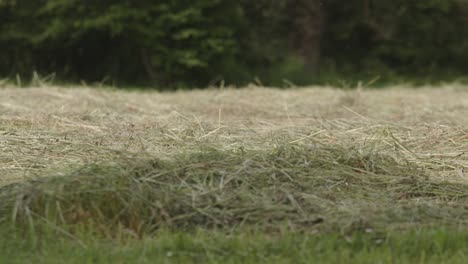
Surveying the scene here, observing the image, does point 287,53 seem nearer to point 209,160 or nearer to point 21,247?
point 209,160

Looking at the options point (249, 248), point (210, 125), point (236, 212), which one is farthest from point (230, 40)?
point (249, 248)

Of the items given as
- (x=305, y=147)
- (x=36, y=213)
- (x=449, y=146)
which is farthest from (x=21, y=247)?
(x=449, y=146)

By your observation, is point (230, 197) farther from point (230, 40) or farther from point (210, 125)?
point (230, 40)

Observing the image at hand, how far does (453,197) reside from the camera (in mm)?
5094

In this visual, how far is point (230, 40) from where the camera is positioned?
15781 millimetres

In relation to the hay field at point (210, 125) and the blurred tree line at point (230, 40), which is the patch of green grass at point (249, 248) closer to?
the hay field at point (210, 125)

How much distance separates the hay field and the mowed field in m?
0.03

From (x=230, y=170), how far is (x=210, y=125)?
227 cm

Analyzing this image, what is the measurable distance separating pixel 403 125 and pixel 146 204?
3.85 m

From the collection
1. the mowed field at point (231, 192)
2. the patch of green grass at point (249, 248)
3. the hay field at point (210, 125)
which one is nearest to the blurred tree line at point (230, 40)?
the hay field at point (210, 125)

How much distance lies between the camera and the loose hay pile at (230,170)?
15.1 ft

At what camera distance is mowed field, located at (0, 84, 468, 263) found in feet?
13.7

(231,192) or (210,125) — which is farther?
(210,125)

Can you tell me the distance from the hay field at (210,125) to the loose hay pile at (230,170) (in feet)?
0.06
